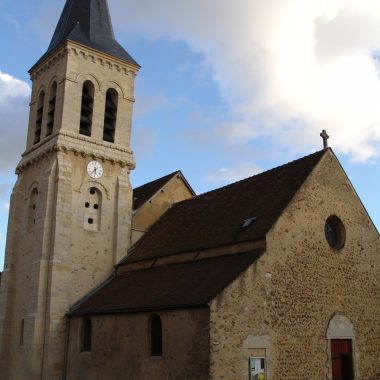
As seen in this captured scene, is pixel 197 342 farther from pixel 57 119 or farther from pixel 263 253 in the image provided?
pixel 57 119

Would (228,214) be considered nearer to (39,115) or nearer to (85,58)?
(85,58)

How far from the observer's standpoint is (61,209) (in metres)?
22.8

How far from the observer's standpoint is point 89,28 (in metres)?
26.6

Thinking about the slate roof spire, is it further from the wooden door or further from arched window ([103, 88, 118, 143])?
the wooden door

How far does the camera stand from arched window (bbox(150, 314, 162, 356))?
17234mm

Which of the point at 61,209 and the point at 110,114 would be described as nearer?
the point at 61,209

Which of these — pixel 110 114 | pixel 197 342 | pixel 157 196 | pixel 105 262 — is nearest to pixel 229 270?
pixel 197 342

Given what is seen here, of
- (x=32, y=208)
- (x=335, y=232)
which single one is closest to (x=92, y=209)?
(x=32, y=208)

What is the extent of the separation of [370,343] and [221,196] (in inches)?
323

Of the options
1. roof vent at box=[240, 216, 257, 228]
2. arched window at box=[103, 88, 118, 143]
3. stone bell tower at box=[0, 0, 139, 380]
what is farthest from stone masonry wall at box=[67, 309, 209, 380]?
arched window at box=[103, 88, 118, 143]

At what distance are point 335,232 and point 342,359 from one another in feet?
14.3

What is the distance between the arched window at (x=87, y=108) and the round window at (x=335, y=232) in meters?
11.7

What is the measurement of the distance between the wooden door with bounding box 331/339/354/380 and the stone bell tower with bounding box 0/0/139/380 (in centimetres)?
1022

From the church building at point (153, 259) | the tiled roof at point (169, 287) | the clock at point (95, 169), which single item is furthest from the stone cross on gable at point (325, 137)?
the clock at point (95, 169)
